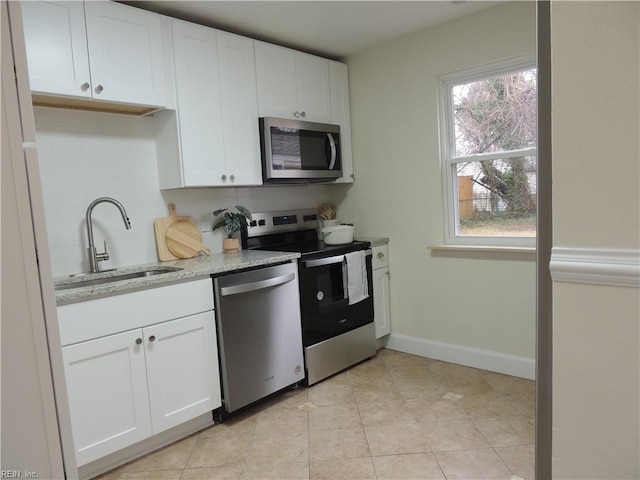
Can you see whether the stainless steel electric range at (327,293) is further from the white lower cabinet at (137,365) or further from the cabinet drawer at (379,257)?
the white lower cabinet at (137,365)

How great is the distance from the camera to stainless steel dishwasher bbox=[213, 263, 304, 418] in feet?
8.22

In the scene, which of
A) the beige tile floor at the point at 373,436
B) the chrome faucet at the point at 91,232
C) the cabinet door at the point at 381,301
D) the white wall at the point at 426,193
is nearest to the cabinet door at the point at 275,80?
the white wall at the point at 426,193

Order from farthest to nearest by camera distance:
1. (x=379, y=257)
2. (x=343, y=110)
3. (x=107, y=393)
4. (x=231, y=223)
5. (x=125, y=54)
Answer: (x=343, y=110) < (x=379, y=257) < (x=231, y=223) < (x=125, y=54) < (x=107, y=393)

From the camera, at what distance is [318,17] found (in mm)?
2887

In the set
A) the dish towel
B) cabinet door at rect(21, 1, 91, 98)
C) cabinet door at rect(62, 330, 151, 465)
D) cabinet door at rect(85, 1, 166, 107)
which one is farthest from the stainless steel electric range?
cabinet door at rect(21, 1, 91, 98)

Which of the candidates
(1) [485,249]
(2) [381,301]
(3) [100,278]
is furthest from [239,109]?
(1) [485,249]

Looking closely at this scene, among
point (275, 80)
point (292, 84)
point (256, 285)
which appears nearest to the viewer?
point (256, 285)

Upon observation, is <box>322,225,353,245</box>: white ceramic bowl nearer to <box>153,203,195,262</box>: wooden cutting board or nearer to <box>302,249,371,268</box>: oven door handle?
<box>302,249,371,268</box>: oven door handle

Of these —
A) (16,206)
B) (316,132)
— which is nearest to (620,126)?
(16,206)

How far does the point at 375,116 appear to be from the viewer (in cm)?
357

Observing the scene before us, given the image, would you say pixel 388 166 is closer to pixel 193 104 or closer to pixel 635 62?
pixel 193 104

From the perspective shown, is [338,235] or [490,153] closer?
[490,153]

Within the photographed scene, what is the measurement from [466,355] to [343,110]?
2.05 m

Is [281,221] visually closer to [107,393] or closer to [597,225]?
[107,393]
